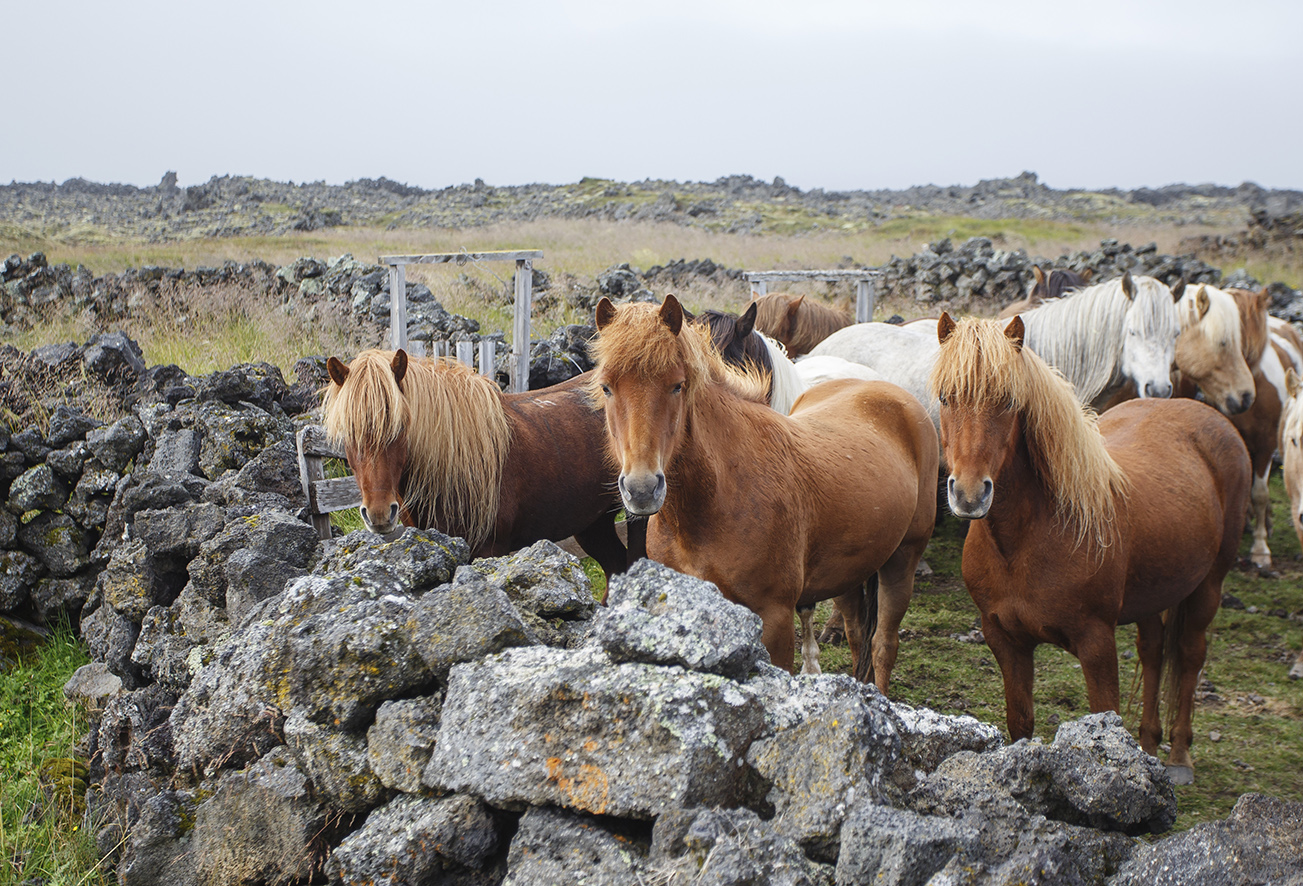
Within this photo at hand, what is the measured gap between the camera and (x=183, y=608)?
11.4 ft

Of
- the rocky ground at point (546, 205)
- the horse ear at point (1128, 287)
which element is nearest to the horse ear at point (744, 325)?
the horse ear at point (1128, 287)

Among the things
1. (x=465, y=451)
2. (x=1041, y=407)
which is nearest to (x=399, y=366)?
(x=465, y=451)

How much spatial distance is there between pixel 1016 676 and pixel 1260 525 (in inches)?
220

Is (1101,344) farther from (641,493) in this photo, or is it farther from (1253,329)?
(641,493)

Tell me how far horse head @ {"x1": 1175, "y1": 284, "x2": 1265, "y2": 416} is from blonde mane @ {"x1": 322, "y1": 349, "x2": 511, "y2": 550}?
21.8ft

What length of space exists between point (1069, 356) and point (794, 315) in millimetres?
3085

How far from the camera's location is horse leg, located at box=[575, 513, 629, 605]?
5.43 meters

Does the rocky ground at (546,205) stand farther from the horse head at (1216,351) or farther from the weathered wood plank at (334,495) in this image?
the weathered wood plank at (334,495)

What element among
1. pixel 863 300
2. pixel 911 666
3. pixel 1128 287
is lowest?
pixel 911 666

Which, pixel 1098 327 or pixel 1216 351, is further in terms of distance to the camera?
pixel 1216 351

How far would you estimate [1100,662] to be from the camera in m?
3.42

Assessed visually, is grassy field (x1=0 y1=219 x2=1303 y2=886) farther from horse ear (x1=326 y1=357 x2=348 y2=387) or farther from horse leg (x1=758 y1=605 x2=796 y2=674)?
horse ear (x1=326 y1=357 x2=348 y2=387)

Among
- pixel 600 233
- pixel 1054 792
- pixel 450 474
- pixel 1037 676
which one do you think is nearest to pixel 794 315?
pixel 1037 676

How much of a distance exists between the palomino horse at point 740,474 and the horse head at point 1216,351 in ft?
16.0
